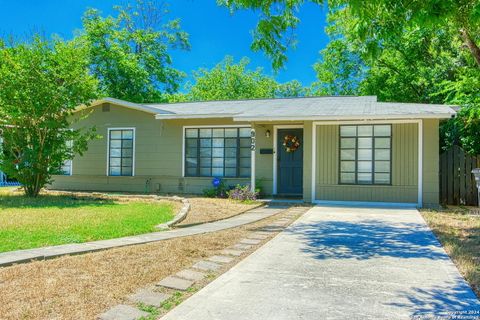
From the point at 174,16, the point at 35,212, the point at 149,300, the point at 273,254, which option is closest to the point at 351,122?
the point at 273,254

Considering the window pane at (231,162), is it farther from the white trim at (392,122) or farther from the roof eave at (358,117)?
the white trim at (392,122)

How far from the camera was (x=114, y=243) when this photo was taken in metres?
5.77

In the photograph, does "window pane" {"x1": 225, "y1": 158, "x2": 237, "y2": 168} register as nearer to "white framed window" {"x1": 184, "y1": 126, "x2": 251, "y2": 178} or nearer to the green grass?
"white framed window" {"x1": 184, "y1": 126, "x2": 251, "y2": 178}

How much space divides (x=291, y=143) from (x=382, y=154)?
2.73 metres

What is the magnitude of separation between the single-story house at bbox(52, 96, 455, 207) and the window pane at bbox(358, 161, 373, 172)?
3cm

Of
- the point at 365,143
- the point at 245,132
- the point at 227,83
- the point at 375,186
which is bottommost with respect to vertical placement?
the point at 375,186

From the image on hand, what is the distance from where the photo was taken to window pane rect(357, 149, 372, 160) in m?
11.3

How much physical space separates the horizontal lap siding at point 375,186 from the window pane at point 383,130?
119 millimetres

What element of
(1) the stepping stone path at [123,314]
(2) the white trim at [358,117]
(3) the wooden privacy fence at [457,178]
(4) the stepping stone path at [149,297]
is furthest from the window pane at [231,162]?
(1) the stepping stone path at [123,314]

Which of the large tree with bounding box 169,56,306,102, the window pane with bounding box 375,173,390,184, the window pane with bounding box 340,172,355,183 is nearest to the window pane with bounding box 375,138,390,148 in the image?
the window pane with bounding box 375,173,390,184

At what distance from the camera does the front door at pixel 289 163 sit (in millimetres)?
12672

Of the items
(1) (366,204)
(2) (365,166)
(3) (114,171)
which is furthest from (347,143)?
(3) (114,171)

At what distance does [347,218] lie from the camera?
879 centimetres

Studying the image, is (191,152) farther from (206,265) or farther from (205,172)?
(206,265)
